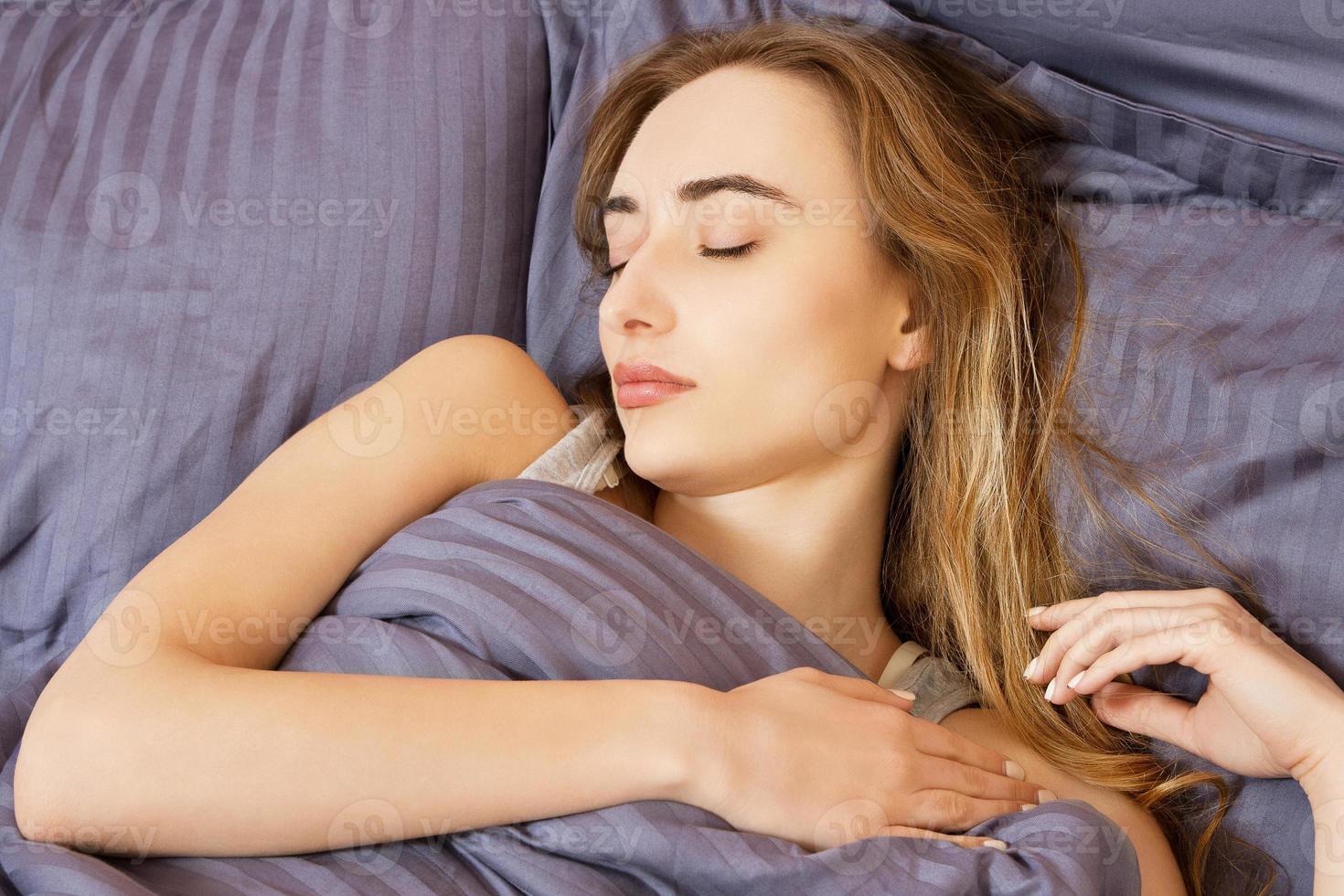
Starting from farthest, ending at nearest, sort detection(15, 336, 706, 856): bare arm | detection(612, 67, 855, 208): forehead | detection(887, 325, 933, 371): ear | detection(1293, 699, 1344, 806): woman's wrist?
detection(887, 325, 933, 371): ear
detection(612, 67, 855, 208): forehead
detection(1293, 699, 1344, 806): woman's wrist
detection(15, 336, 706, 856): bare arm

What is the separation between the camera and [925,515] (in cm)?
158

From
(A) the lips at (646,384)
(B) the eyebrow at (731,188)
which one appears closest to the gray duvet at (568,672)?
(A) the lips at (646,384)

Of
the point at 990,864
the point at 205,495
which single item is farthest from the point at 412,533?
the point at 990,864

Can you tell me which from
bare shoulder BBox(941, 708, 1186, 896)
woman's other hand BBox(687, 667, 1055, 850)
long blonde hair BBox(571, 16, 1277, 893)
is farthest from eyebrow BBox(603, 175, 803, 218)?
bare shoulder BBox(941, 708, 1186, 896)

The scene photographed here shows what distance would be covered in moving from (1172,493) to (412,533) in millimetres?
824

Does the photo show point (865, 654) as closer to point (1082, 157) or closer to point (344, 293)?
point (1082, 157)

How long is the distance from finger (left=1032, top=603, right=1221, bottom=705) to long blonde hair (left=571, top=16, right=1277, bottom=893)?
11cm

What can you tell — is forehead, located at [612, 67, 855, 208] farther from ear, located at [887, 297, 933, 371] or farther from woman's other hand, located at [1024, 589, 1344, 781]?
woman's other hand, located at [1024, 589, 1344, 781]

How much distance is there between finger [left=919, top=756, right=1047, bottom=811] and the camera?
118cm

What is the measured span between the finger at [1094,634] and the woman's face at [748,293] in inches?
13.6

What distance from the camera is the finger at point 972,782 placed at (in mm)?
1185

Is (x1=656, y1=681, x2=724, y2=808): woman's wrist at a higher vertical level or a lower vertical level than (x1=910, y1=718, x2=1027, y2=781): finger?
higher

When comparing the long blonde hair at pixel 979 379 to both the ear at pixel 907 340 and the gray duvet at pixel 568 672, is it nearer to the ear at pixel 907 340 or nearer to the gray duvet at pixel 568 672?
the ear at pixel 907 340

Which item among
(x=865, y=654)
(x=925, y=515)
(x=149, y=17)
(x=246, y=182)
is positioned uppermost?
(x=149, y=17)
